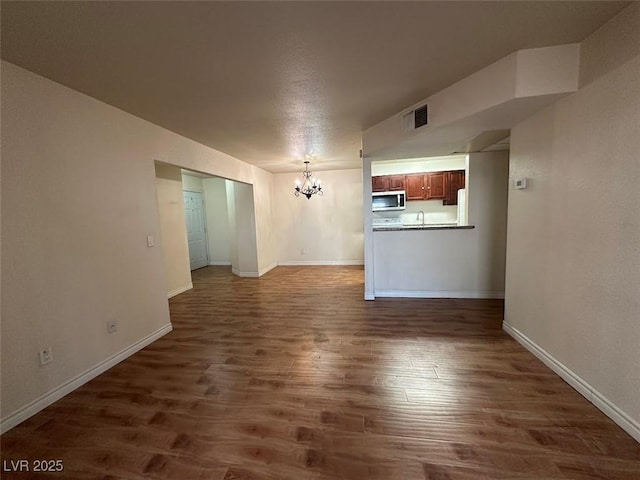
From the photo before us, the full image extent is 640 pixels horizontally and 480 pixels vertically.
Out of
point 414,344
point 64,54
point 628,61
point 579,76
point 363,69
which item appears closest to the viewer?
point 628,61

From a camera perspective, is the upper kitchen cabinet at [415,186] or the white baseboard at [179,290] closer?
the white baseboard at [179,290]

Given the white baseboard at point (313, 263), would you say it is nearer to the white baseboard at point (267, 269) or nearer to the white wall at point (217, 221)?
the white baseboard at point (267, 269)

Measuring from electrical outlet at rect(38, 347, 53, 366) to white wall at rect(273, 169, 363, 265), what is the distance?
539 cm

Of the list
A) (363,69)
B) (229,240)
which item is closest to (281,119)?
(363,69)

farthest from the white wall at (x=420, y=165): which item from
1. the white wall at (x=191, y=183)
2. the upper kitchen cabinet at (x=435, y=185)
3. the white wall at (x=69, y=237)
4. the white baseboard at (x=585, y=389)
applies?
the white wall at (x=191, y=183)

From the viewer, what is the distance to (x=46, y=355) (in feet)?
6.61

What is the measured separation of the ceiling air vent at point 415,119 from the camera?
274 cm

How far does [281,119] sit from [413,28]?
1.79 m

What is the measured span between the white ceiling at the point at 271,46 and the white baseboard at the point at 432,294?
279cm

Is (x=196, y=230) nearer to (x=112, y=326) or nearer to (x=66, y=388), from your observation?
(x=112, y=326)

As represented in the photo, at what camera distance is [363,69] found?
2.08 metres

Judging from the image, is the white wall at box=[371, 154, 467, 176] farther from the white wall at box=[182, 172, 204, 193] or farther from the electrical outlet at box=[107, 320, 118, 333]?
the electrical outlet at box=[107, 320, 118, 333]

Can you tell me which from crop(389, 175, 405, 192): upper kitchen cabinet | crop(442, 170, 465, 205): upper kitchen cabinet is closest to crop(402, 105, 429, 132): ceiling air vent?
crop(389, 175, 405, 192): upper kitchen cabinet

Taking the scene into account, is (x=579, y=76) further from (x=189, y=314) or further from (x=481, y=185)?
(x=189, y=314)
